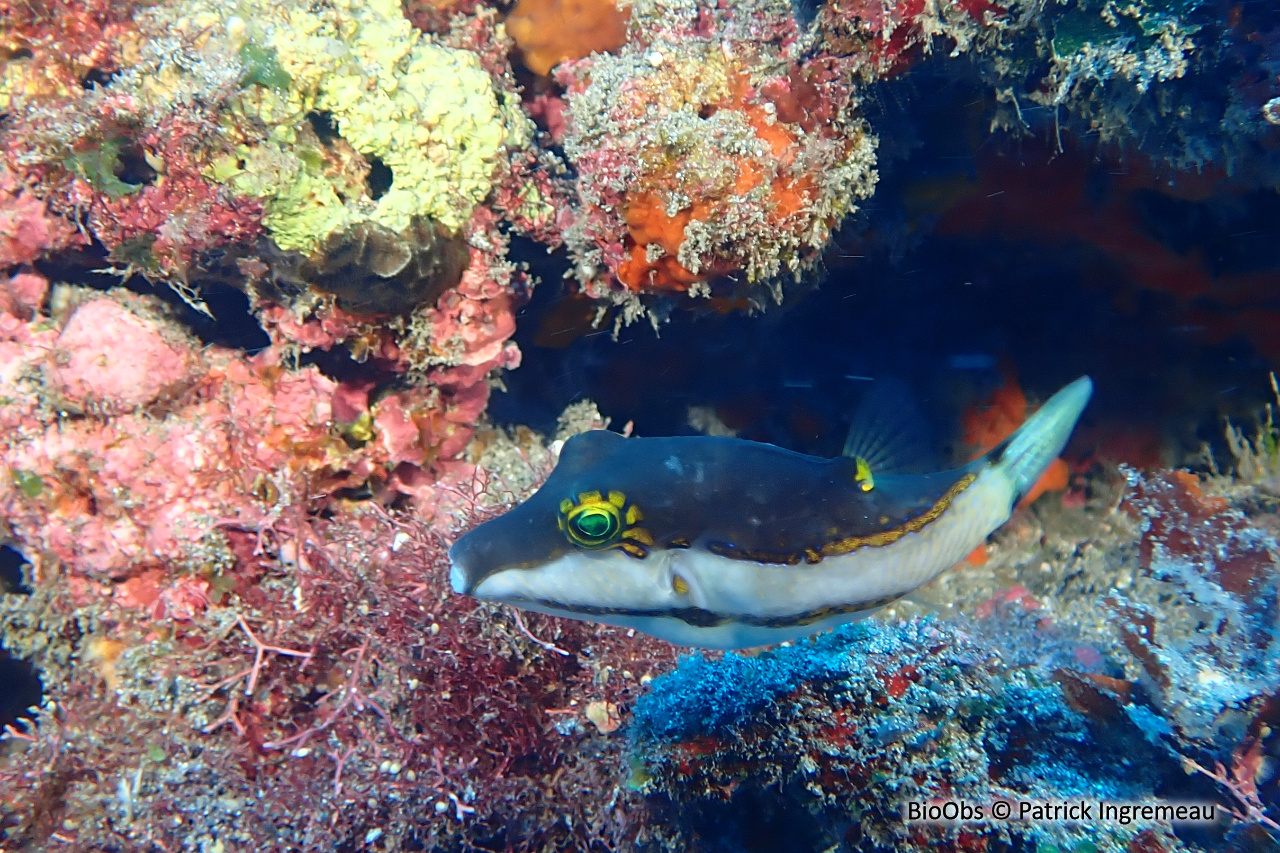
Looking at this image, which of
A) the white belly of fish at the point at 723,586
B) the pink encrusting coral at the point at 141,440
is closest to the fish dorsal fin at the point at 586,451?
the white belly of fish at the point at 723,586

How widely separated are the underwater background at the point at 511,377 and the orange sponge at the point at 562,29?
24mm

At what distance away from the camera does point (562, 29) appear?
12.1 feet

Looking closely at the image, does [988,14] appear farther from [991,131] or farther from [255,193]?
[255,193]

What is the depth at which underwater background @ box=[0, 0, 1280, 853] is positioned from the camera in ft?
8.41

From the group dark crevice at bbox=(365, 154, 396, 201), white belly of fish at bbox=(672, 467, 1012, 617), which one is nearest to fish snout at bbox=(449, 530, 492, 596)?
white belly of fish at bbox=(672, 467, 1012, 617)

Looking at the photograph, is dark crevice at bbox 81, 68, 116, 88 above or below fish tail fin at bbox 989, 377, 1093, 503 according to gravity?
above

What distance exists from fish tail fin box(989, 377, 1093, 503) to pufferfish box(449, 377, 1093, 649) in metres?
0.31

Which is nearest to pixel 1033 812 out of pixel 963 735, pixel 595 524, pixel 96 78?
pixel 963 735

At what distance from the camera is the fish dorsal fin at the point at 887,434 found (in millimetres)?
2484

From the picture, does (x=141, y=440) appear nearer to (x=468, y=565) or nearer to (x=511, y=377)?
(x=511, y=377)

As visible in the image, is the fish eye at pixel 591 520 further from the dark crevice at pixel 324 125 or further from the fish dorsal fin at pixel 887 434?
the dark crevice at pixel 324 125

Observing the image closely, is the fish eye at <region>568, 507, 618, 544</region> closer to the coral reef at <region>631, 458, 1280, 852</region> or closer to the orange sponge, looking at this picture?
the coral reef at <region>631, 458, 1280, 852</region>

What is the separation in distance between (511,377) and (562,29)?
214cm

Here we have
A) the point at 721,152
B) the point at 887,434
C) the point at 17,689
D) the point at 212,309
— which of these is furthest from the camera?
the point at 17,689
